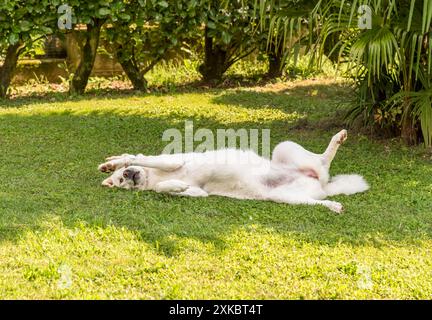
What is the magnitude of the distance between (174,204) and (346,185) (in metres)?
1.45

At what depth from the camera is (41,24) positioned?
10211 millimetres

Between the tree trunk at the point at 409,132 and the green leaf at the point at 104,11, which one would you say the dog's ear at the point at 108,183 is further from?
the green leaf at the point at 104,11

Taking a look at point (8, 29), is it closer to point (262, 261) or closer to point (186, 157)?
point (186, 157)

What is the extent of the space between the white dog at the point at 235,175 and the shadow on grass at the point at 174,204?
0.42ft

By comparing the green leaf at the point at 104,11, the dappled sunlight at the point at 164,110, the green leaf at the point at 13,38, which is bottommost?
the dappled sunlight at the point at 164,110

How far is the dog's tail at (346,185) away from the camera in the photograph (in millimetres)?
5910

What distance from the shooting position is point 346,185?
5.97 meters

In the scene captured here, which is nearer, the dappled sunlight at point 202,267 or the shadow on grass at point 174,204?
the dappled sunlight at point 202,267

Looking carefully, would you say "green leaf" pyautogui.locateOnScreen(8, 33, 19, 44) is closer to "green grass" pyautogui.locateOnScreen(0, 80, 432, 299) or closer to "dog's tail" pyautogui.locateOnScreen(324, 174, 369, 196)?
"green grass" pyautogui.locateOnScreen(0, 80, 432, 299)

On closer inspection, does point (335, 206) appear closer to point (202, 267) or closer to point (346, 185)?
point (346, 185)

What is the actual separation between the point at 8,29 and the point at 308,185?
19.5ft

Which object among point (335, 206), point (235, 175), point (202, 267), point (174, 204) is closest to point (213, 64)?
point (235, 175)

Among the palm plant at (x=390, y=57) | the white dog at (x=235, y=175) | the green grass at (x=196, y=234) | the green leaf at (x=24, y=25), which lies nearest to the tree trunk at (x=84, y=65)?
the green leaf at (x=24, y=25)

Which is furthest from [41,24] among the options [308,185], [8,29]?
[308,185]
